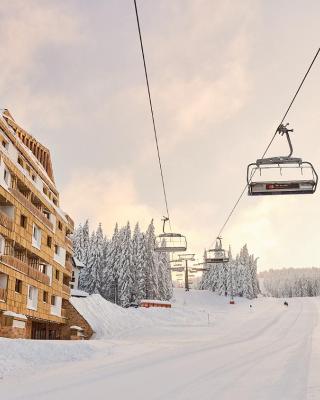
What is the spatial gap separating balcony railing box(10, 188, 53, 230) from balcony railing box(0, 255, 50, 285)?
13.9 feet

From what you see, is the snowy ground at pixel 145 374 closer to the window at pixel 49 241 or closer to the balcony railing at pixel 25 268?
the balcony railing at pixel 25 268

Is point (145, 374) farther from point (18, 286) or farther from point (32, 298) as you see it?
point (32, 298)

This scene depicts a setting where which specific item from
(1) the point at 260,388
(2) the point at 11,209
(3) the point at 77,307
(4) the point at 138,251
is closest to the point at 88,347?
(1) the point at 260,388

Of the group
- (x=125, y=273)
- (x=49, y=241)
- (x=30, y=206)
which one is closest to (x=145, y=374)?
(x=30, y=206)

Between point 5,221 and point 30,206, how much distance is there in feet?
14.9

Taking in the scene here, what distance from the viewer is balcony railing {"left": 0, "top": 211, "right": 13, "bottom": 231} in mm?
31391

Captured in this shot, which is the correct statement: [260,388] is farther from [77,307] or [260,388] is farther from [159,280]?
[159,280]

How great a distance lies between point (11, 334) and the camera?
31281 mm

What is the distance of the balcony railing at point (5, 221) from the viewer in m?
31.4

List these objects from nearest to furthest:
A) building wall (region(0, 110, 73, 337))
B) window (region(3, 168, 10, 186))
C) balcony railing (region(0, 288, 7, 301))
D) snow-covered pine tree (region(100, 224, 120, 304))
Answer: balcony railing (region(0, 288, 7, 301)) → building wall (region(0, 110, 73, 337)) → window (region(3, 168, 10, 186)) → snow-covered pine tree (region(100, 224, 120, 304))

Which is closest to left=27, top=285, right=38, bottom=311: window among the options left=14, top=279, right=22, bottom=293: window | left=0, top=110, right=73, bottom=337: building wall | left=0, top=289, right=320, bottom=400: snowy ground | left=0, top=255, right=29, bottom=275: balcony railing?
left=0, top=110, right=73, bottom=337: building wall

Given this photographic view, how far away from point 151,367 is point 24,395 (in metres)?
6.09

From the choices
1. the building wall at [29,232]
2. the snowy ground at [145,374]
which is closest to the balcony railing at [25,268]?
the building wall at [29,232]

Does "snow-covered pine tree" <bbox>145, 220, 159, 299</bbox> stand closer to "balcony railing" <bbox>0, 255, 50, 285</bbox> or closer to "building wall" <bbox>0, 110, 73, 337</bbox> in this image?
"building wall" <bbox>0, 110, 73, 337</bbox>
